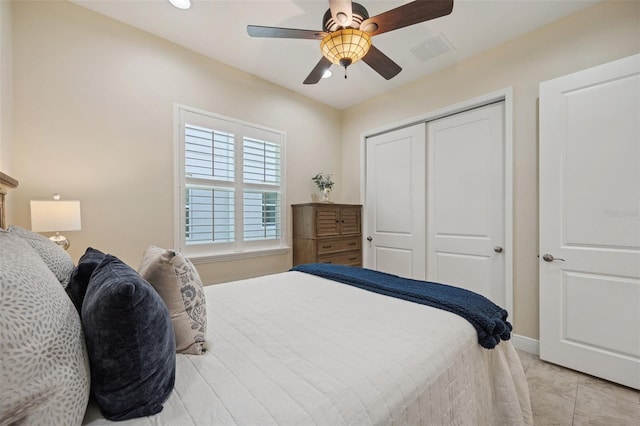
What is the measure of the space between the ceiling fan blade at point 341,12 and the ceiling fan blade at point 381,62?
0.37 meters

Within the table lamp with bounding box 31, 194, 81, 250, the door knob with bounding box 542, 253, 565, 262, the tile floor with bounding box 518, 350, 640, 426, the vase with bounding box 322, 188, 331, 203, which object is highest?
the vase with bounding box 322, 188, 331, 203

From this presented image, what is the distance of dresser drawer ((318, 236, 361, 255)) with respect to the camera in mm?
3402

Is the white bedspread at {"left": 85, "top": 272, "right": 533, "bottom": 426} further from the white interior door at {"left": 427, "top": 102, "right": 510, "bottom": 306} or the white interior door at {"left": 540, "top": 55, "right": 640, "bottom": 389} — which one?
the white interior door at {"left": 427, "top": 102, "right": 510, "bottom": 306}

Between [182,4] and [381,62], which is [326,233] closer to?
[381,62]

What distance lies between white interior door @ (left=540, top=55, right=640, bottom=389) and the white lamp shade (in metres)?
3.65

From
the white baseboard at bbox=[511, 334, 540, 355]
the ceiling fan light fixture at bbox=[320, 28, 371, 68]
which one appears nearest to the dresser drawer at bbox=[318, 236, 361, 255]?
the white baseboard at bbox=[511, 334, 540, 355]

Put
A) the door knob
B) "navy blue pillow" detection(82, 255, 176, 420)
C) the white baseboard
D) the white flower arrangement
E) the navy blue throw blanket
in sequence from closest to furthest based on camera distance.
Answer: "navy blue pillow" detection(82, 255, 176, 420)
the navy blue throw blanket
the door knob
the white baseboard
the white flower arrangement

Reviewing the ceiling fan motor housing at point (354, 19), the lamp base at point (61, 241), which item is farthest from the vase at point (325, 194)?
the lamp base at point (61, 241)

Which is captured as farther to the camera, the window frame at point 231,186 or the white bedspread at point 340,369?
the window frame at point 231,186

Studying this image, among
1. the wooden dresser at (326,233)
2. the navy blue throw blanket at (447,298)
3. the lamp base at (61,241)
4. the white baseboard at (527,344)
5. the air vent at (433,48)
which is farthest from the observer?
the wooden dresser at (326,233)

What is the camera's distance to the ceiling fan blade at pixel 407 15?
5.02 feet

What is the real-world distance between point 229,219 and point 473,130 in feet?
9.24

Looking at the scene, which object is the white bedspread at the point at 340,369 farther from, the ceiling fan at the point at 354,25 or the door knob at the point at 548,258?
the ceiling fan at the point at 354,25

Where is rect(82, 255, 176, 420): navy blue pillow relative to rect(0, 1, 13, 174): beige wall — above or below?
below
